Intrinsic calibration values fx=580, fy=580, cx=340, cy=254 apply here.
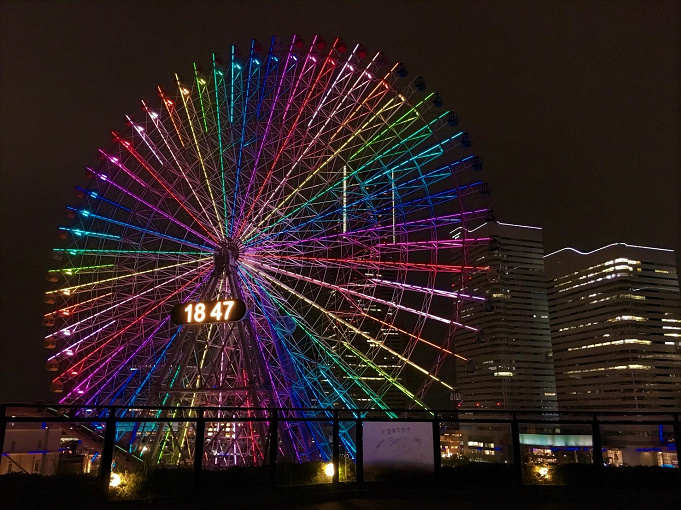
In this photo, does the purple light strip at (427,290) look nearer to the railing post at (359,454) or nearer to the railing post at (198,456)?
the railing post at (359,454)

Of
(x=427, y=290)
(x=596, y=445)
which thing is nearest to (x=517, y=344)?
(x=427, y=290)

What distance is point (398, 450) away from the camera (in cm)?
1105

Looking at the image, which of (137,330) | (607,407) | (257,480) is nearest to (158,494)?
(257,480)

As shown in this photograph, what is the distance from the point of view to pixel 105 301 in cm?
2250

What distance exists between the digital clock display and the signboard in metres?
6.20

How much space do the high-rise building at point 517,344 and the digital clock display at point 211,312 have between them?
121617 mm

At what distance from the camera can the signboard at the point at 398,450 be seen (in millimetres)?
11008

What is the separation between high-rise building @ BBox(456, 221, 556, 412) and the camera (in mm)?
143000

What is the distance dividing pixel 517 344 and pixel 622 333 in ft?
105

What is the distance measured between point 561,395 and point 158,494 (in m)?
147

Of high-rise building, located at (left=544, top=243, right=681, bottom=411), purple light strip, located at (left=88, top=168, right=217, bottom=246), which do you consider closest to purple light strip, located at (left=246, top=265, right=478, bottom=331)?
purple light strip, located at (left=88, top=168, right=217, bottom=246)

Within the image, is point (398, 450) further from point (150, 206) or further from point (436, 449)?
point (150, 206)

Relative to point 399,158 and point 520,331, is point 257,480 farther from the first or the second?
point 520,331

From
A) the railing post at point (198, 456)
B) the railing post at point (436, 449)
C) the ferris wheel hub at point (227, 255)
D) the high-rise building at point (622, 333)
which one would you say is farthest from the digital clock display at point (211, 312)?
the high-rise building at point (622, 333)
